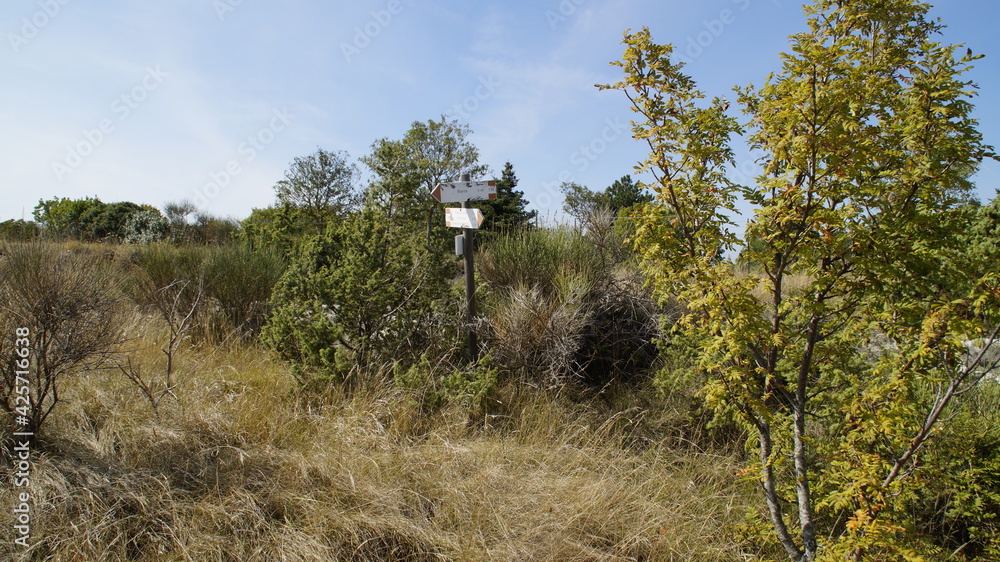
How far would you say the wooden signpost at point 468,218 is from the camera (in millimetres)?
4465

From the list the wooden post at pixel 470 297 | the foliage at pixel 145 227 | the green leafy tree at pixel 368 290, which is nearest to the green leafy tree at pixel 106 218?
the foliage at pixel 145 227

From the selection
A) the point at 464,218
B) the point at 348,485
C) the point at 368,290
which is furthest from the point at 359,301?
the point at 348,485

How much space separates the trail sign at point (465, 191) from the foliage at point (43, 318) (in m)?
2.51

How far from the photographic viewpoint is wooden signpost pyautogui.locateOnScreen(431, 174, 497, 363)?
4.46m

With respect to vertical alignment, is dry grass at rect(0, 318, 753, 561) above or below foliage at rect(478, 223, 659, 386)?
below

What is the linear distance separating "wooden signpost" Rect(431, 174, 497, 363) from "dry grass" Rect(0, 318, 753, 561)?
913 mm

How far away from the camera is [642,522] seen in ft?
8.82

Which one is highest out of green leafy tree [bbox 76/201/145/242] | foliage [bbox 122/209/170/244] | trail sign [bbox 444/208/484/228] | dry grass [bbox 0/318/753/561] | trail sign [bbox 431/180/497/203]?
green leafy tree [bbox 76/201/145/242]

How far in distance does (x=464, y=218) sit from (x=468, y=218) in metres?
0.04

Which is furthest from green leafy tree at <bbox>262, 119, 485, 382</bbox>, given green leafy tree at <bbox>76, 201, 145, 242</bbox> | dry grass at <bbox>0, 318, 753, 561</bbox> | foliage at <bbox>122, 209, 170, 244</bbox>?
green leafy tree at <bbox>76, 201, 145, 242</bbox>

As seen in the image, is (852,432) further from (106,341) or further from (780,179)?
(106,341)

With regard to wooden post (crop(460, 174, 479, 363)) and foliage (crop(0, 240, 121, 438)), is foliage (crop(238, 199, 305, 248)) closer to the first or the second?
wooden post (crop(460, 174, 479, 363))

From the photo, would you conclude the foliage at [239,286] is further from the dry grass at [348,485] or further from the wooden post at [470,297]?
the wooden post at [470,297]

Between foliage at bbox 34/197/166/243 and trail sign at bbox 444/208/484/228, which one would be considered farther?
foliage at bbox 34/197/166/243
